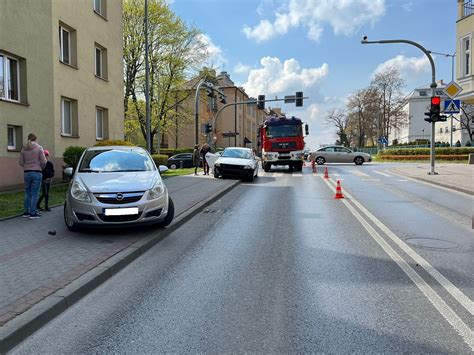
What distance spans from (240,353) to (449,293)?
261 centimetres

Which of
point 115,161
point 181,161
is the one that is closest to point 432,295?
point 115,161

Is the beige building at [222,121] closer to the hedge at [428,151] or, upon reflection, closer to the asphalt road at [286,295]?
the hedge at [428,151]

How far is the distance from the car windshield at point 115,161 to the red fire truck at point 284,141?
1734 centimetres

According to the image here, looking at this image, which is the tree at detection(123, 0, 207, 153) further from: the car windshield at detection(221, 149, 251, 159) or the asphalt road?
the asphalt road

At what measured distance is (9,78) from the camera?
14.5 metres

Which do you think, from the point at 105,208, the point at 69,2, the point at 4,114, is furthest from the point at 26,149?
the point at 69,2

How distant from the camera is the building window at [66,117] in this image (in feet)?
57.3

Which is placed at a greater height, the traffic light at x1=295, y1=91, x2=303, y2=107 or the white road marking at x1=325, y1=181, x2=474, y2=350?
the traffic light at x1=295, y1=91, x2=303, y2=107

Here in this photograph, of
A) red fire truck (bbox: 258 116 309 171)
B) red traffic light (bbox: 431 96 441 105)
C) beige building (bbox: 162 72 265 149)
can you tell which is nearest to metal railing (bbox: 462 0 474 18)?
red traffic light (bbox: 431 96 441 105)

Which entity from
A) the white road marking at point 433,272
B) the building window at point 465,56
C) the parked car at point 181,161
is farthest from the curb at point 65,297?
the parked car at point 181,161

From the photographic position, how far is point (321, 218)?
31.3 ft

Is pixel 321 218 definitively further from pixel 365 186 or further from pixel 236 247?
pixel 365 186

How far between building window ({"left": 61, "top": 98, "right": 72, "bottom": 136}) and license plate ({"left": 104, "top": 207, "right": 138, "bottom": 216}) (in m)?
11.6

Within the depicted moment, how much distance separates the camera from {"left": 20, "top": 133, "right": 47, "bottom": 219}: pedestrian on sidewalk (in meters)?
8.89
